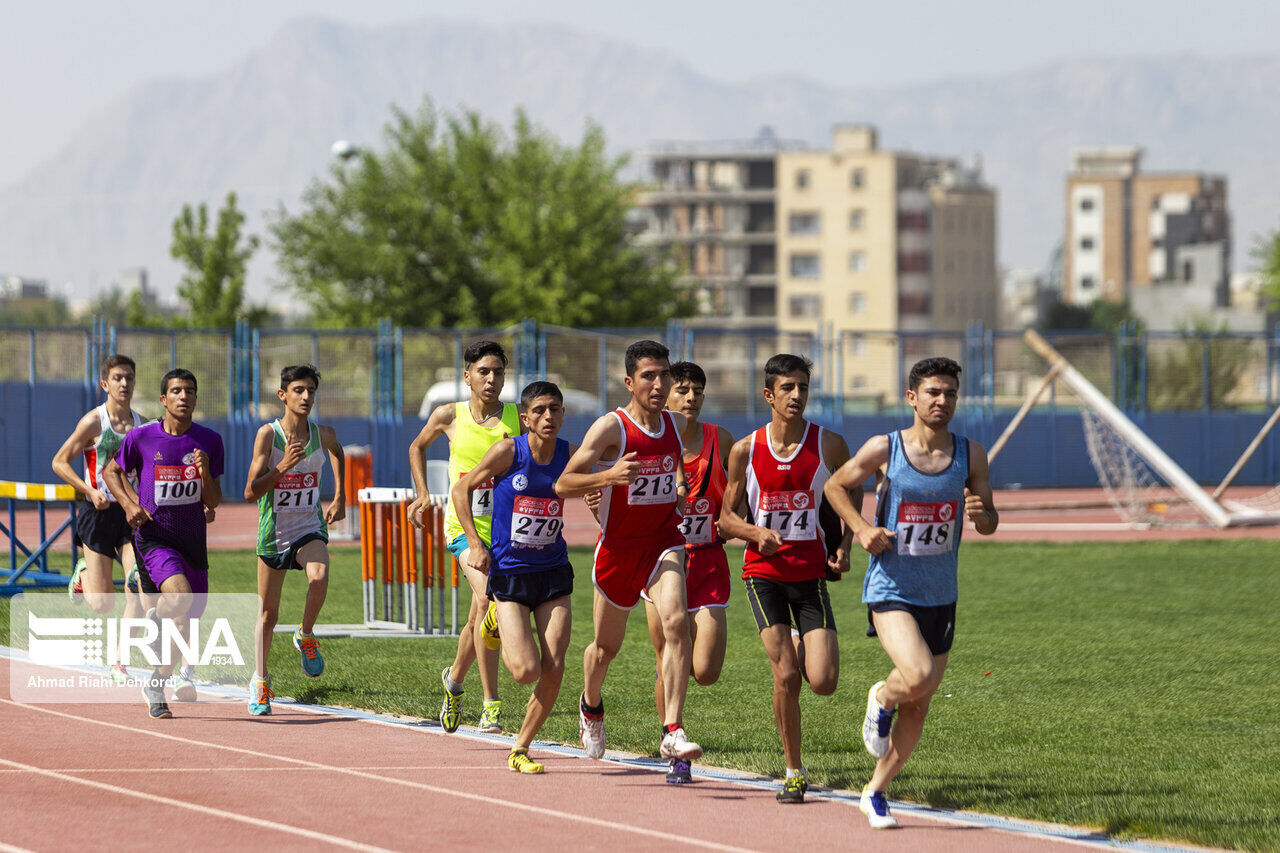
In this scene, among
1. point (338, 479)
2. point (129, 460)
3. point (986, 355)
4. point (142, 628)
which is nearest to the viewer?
point (129, 460)

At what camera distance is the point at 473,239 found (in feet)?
175

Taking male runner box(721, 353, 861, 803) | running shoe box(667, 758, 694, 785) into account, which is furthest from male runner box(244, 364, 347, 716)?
male runner box(721, 353, 861, 803)

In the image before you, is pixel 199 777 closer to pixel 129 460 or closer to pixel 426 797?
pixel 426 797

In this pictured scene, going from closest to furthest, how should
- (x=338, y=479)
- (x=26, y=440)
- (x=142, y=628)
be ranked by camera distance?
1. (x=338, y=479)
2. (x=142, y=628)
3. (x=26, y=440)

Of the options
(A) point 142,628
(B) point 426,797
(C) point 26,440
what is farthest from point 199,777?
(C) point 26,440

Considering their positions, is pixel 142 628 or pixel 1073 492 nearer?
pixel 142 628

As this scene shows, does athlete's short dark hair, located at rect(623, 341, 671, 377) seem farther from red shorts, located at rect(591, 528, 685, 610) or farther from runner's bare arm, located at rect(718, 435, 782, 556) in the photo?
red shorts, located at rect(591, 528, 685, 610)

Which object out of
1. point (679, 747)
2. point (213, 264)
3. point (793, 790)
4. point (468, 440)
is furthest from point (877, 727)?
point (213, 264)

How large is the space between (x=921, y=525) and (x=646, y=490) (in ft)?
4.91

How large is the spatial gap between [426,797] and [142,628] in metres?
4.13

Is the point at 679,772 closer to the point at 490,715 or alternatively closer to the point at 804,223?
the point at 490,715

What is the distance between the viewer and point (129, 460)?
9.90 m

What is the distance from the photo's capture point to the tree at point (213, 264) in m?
47.2

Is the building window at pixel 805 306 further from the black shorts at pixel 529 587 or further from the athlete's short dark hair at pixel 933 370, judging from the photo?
the athlete's short dark hair at pixel 933 370
